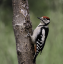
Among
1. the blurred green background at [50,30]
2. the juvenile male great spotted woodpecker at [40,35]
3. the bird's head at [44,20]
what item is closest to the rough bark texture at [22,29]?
the juvenile male great spotted woodpecker at [40,35]

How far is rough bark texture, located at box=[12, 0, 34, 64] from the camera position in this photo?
5.72 ft

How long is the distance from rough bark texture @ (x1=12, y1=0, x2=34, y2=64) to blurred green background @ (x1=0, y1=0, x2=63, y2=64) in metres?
1.26

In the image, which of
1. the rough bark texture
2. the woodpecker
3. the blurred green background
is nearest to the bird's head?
the woodpecker

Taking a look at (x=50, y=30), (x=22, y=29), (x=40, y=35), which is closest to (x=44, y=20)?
Answer: (x=40, y=35)

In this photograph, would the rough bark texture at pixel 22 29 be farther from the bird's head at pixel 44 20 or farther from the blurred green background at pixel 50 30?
the blurred green background at pixel 50 30

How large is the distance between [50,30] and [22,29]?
1576 millimetres

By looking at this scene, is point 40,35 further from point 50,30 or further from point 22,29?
point 50,30

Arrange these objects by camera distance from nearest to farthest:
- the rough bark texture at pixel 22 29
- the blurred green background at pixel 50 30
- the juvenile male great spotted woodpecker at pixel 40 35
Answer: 1. the rough bark texture at pixel 22 29
2. the juvenile male great spotted woodpecker at pixel 40 35
3. the blurred green background at pixel 50 30

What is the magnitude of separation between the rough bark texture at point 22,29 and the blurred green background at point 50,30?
1261 millimetres

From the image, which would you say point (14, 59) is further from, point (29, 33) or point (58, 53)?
point (29, 33)

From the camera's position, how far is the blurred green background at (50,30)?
10.0ft

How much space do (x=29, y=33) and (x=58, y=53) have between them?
161 cm

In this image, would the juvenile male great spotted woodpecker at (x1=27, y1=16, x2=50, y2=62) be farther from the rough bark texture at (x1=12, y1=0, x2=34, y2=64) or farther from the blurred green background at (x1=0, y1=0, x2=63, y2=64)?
the blurred green background at (x1=0, y1=0, x2=63, y2=64)

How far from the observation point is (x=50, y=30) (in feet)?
10.5
